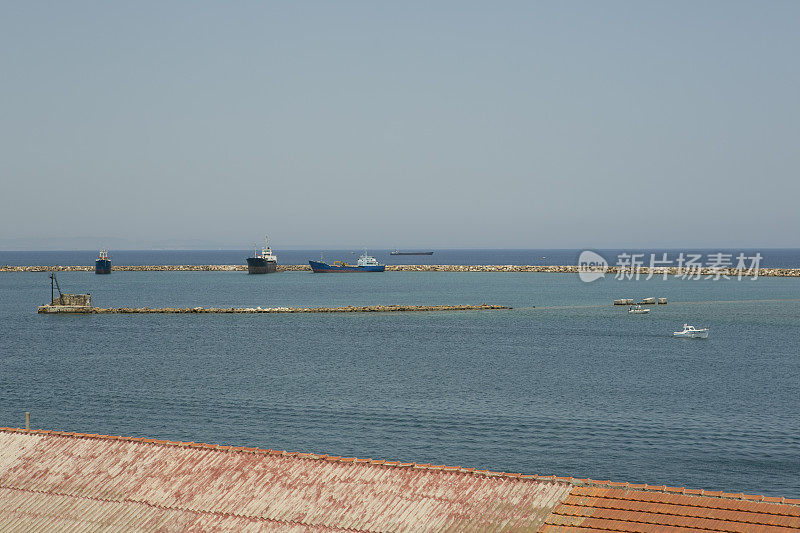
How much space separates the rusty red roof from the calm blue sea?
54.6ft

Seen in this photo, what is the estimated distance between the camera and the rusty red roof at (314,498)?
20094 mm

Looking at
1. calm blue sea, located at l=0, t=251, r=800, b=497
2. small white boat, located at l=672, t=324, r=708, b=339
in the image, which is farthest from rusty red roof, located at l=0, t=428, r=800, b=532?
small white boat, located at l=672, t=324, r=708, b=339

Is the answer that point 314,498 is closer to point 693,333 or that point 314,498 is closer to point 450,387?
point 450,387

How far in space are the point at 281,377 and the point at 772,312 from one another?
8565 cm

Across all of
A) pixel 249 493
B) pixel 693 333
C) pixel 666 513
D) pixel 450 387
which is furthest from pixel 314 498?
pixel 693 333

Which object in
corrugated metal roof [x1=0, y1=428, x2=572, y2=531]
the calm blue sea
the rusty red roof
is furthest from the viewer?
the calm blue sea

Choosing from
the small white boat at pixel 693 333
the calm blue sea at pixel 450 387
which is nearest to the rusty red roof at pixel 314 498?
the calm blue sea at pixel 450 387

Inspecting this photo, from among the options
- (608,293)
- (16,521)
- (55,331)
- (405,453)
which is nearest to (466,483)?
(16,521)

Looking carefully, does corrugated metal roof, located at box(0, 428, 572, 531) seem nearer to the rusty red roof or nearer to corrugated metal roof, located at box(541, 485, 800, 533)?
the rusty red roof

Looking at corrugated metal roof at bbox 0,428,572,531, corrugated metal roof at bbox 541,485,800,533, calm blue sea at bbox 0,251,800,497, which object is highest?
corrugated metal roof at bbox 541,485,800,533

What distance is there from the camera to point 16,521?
880 inches

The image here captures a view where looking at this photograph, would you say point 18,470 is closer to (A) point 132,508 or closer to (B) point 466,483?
(A) point 132,508

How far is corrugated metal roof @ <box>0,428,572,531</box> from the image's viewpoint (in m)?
21.3

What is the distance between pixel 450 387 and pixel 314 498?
124ft
